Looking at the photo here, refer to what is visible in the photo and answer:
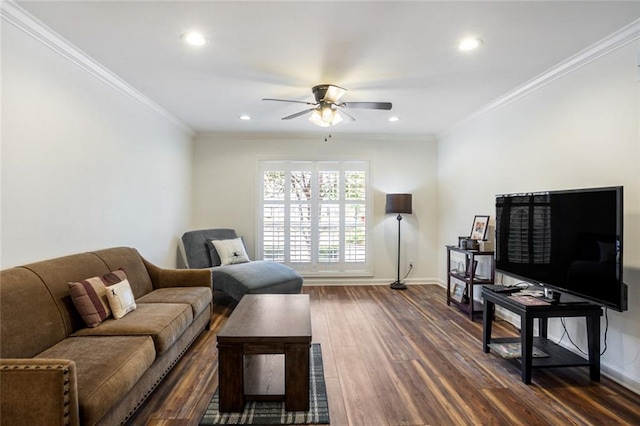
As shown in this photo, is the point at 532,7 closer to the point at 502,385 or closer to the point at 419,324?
the point at 502,385

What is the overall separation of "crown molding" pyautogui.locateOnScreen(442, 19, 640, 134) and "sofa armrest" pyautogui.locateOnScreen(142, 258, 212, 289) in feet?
13.0

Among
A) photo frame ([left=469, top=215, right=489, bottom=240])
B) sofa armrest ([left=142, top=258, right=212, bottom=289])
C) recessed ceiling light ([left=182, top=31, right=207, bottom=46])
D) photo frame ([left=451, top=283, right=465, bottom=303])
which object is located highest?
recessed ceiling light ([left=182, top=31, right=207, bottom=46])

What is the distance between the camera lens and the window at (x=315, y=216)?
18.4ft

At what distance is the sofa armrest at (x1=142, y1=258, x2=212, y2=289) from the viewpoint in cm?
350

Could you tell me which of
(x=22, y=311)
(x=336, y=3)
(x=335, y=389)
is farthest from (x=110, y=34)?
(x=335, y=389)

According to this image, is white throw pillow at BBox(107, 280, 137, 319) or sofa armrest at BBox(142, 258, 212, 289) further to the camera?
sofa armrest at BBox(142, 258, 212, 289)

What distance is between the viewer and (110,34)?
7.89 ft

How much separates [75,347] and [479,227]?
13.9 feet

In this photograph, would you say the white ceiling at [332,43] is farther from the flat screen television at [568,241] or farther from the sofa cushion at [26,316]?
→ the sofa cushion at [26,316]

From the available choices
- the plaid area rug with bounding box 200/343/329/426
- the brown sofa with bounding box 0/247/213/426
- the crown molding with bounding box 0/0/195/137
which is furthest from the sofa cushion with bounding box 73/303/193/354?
the crown molding with bounding box 0/0/195/137

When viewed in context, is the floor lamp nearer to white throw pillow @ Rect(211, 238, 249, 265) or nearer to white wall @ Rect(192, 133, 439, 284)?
white wall @ Rect(192, 133, 439, 284)

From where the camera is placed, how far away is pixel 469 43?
2508mm

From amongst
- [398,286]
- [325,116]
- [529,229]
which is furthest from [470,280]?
[325,116]

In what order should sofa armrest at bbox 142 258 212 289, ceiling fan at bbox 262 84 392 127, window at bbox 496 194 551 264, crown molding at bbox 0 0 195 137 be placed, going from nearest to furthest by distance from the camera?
crown molding at bbox 0 0 195 137 < window at bbox 496 194 551 264 < ceiling fan at bbox 262 84 392 127 < sofa armrest at bbox 142 258 212 289
